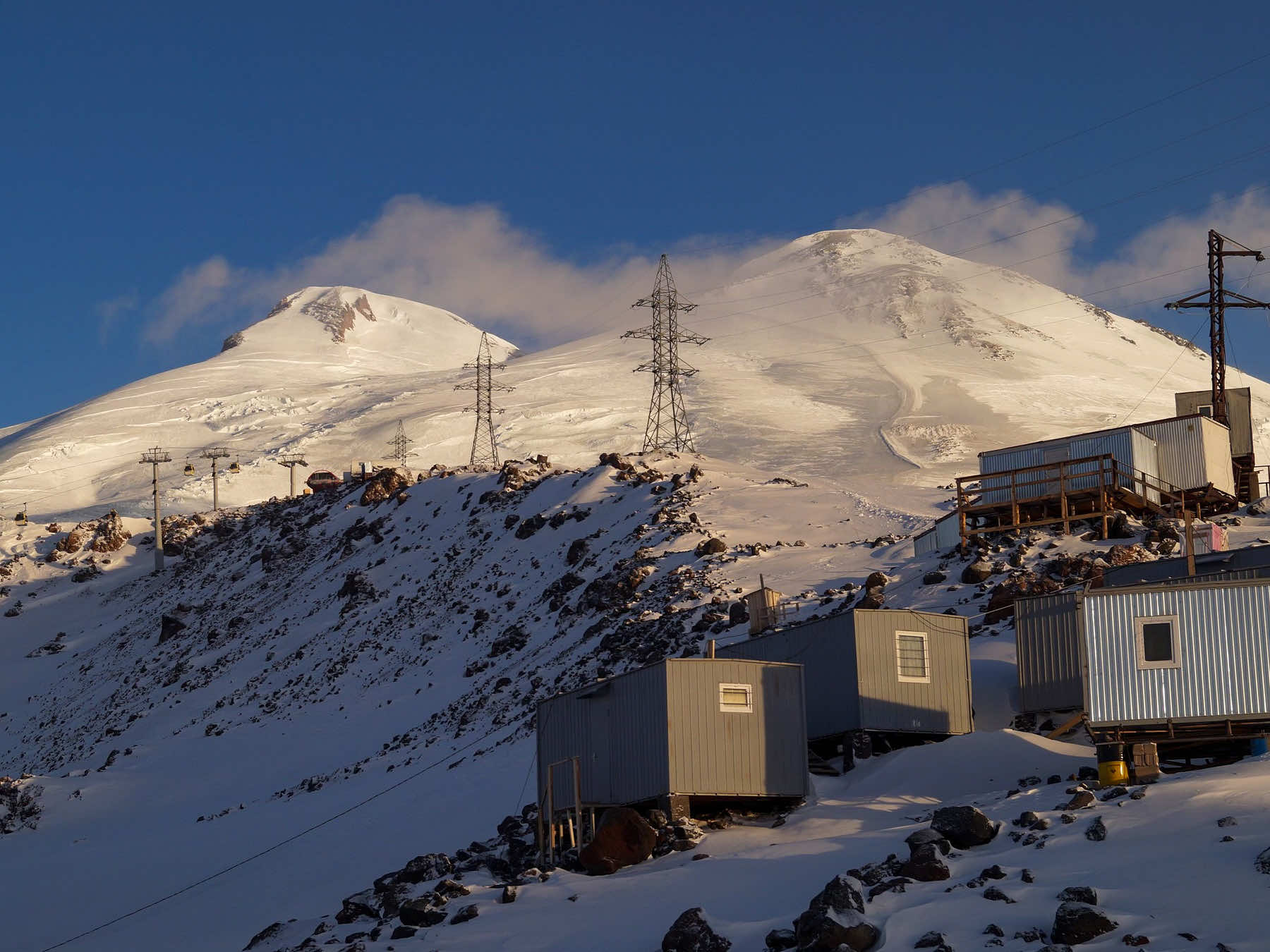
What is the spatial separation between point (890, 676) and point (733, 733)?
14.4 ft

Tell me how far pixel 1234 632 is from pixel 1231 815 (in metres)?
6.70

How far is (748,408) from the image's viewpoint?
14325 centimetres

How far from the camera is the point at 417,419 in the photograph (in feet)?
503

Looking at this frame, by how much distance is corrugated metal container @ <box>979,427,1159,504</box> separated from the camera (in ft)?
147

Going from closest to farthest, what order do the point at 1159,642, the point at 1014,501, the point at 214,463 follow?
the point at 1159,642, the point at 1014,501, the point at 214,463

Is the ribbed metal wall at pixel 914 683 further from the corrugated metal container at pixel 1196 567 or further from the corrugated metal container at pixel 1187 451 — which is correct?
the corrugated metal container at pixel 1187 451

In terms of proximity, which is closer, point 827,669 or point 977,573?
point 827,669

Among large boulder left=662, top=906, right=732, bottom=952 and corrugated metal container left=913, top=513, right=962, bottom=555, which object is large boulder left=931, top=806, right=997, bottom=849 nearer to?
large boulder left=662, top=906, right=732, bottom=952

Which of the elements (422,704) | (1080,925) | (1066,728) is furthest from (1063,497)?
(1080,925)

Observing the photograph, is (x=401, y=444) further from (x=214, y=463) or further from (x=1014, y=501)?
(x=1014, y=501)

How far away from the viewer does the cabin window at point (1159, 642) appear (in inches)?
1059

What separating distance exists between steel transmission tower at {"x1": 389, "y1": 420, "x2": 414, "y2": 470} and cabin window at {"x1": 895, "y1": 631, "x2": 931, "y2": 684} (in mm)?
94212

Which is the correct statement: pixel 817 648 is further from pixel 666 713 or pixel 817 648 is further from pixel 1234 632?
pixel 1234 632

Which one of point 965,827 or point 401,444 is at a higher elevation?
point 401,444
